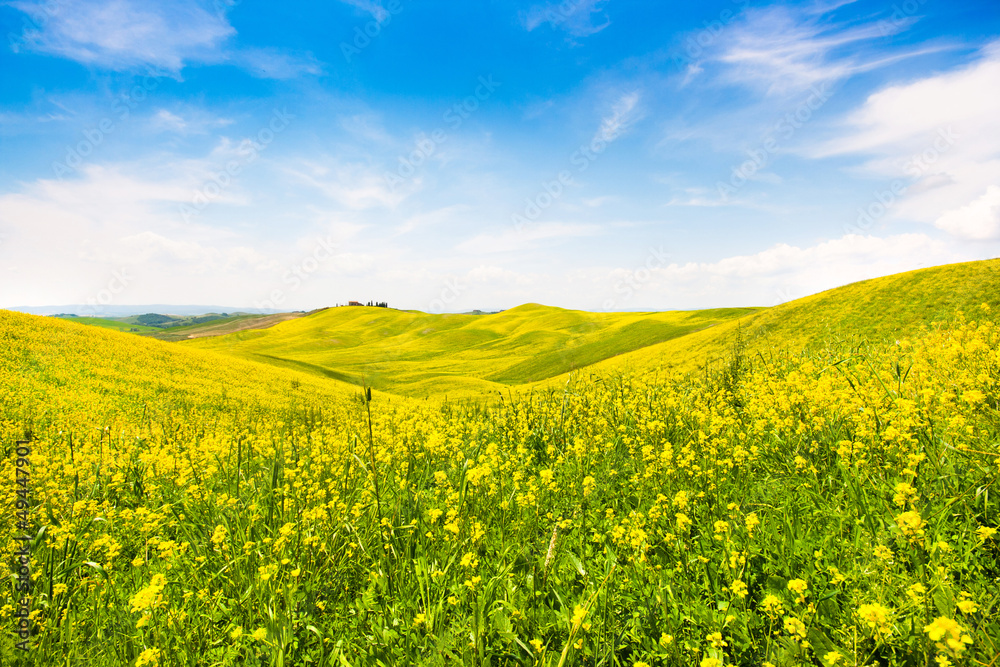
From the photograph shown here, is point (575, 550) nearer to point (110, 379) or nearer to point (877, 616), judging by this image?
Answer: point (877, 616)

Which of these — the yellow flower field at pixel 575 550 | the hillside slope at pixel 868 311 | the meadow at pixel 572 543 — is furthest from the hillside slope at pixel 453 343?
the yellow flower field at pixel 575 550

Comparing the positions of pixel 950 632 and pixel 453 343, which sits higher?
pixel 950 632

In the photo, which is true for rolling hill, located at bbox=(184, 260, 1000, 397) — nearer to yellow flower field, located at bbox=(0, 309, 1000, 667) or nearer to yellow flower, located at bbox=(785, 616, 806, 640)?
yellow flower field, located at bbox=(0, 309, 1000, 667)

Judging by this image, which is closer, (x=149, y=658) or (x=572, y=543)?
(x=149, y=658)

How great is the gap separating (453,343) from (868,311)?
227 ft

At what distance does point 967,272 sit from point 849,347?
769 centimetres

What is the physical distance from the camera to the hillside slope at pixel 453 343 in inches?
1796

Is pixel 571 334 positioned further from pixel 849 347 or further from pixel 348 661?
pixel 348 661

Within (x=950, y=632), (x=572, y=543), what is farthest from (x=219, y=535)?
(x=950, y=632)

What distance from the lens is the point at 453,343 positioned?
82125mm

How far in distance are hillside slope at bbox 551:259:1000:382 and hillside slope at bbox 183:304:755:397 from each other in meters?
16.5

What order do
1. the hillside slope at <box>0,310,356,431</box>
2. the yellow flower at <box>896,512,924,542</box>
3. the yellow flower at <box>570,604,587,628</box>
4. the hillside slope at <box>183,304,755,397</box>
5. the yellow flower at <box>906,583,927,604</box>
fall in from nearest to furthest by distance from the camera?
the yellow flower at <box>906,583,927,604</box> < the yellow flower at <box>570,604,587,628</box> < the yellow flower at <box>896,512,924,542</box> < the hillside slope at <box>0,310,356,431</box> < the hillside slope at <box>183,304,755,397</box>

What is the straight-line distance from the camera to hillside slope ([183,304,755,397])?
45.6m

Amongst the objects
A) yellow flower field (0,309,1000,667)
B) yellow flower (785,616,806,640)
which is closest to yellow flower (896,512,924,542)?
yellow flower field (0,309,1000,667)
